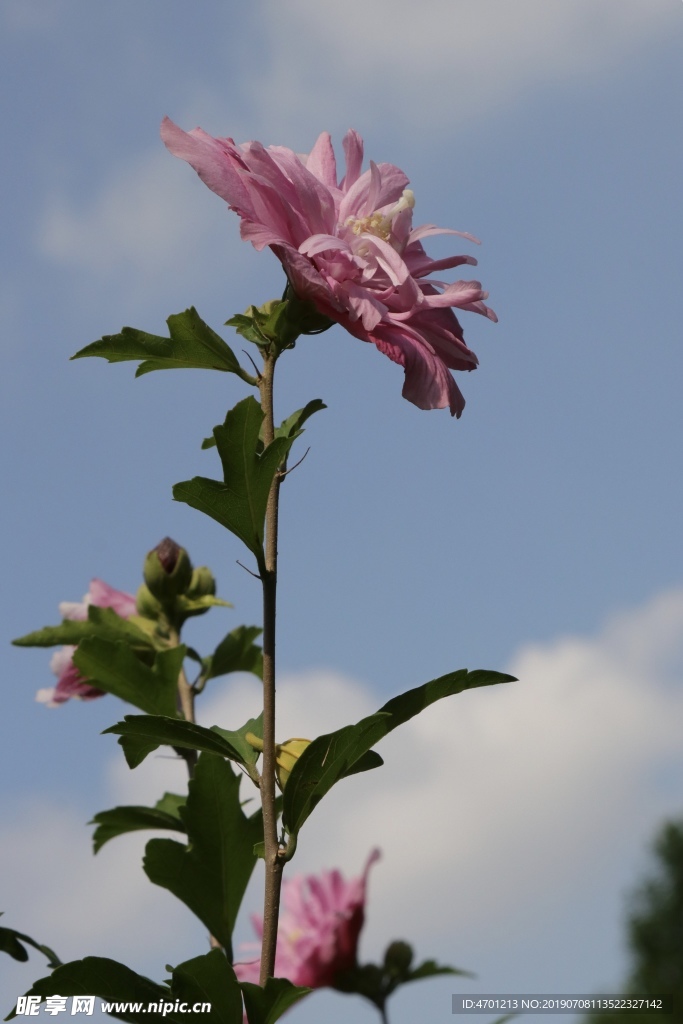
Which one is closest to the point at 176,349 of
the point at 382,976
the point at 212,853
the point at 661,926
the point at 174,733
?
the point at 174,733

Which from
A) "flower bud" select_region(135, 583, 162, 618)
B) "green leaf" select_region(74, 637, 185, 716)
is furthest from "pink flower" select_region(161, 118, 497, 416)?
"flower bud" select_region(135, 583, 162, 618)

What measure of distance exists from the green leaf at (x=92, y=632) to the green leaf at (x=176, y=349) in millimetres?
1028

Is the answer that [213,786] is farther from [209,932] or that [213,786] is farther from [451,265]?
[451,265]

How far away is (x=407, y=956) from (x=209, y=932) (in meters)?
1.13

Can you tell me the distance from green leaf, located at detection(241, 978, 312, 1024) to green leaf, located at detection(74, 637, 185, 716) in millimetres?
803

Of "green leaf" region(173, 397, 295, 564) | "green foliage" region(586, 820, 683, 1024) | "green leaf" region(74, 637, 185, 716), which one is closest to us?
"green leaf" region(173, 397, 295, 564)

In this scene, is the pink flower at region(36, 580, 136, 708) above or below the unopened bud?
above

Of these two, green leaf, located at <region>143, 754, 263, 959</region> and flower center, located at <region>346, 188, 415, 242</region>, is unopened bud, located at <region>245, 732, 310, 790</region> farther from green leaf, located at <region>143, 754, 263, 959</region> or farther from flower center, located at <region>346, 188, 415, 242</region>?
flower center, located at <region>346, 188, 415, 242</region>

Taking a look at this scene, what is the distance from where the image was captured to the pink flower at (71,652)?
2.51 m

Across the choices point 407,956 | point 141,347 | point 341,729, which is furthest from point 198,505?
point 407,956

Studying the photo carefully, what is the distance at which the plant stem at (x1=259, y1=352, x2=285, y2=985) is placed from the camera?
1.19 m

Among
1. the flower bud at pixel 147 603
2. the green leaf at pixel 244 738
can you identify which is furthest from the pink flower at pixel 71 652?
the green leaf at pixel 244 738

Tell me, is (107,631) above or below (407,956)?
above

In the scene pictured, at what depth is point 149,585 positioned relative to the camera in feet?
7.75
